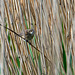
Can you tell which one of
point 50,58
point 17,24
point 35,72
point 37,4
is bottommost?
point 35,72

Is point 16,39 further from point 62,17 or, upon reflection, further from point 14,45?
point 62,17

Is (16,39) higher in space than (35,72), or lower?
higher

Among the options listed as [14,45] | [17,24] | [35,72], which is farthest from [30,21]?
[35,72]

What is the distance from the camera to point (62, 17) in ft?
4.16

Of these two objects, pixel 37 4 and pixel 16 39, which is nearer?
pixel 37 4

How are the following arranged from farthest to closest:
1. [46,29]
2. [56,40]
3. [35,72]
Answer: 1. [35,72]
2. [46,29]
3. [56,40]

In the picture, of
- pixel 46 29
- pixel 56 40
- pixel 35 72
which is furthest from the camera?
pixel 35 72

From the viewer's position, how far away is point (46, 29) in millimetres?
1195

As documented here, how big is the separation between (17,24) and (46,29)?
0.22 metres

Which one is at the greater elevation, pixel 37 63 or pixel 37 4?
pixel 37 4

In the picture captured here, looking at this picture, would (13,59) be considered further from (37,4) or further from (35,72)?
(37,4)

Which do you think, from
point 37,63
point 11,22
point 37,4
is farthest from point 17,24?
point 37,63

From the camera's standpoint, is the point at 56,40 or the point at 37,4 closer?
the point at 56,40

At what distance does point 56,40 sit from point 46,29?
137 millimetres
